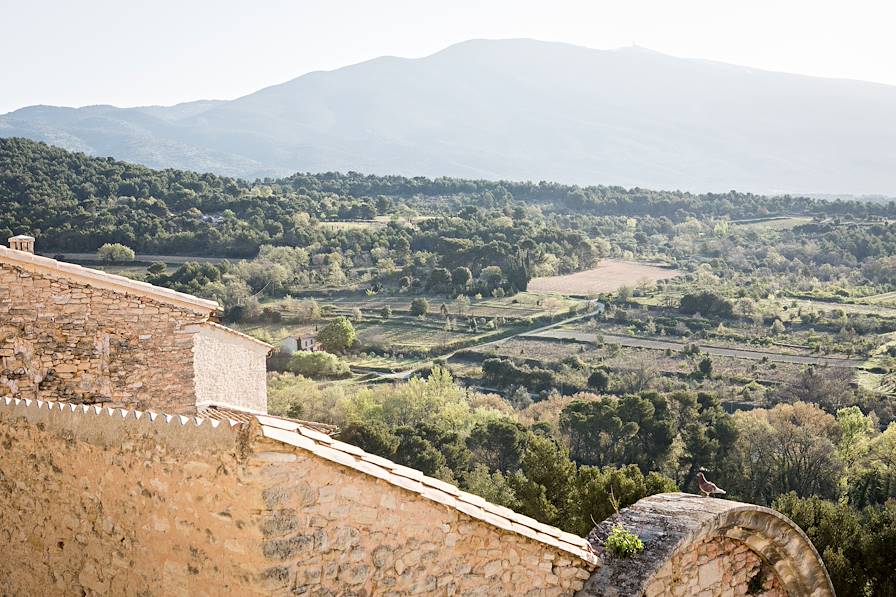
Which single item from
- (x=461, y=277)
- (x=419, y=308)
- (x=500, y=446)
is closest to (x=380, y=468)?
(x=500, y=446)

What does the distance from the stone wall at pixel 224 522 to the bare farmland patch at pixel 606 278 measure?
50.8m

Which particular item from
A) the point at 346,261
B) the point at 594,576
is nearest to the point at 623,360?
the point at 346,261

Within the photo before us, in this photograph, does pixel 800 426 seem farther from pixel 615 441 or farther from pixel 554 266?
pixel 554 266

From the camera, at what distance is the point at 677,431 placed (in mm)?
25781

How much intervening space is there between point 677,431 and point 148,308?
2061 cm

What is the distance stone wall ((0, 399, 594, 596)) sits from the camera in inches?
168

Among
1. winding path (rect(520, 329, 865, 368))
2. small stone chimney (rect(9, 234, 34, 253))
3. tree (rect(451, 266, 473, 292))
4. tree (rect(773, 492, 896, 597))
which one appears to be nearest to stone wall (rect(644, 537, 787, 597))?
tree (rect(773, 492, 896, 597))

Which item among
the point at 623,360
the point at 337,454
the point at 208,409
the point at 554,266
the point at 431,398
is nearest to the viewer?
the point at 337,454

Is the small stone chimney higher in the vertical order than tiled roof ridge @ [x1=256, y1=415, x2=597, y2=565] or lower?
higher

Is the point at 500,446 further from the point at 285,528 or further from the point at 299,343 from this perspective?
the point at 285,528

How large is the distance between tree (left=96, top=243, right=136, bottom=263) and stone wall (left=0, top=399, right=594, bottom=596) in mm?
35311

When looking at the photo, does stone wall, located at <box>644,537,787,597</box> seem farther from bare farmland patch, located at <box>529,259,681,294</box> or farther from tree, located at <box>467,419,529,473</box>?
bare farmland patch, located at <box>529,259,681,294</box>

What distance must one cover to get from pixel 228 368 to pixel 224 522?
6.01m

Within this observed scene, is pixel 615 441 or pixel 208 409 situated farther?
pixel 615 441
